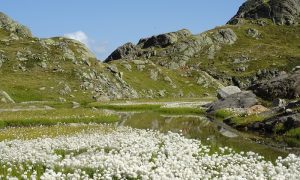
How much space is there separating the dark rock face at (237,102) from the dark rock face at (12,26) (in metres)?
101

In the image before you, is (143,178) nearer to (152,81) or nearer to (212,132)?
(212,132)

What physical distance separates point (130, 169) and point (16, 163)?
7191 mm

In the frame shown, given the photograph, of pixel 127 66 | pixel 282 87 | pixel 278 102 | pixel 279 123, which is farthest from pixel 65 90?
pixel 279 123

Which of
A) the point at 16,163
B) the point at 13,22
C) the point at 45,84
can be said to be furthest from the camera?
the point at 13,22

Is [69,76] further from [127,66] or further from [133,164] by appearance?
[133,164]

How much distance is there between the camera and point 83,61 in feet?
388

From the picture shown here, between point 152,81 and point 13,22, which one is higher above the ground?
point 13,22

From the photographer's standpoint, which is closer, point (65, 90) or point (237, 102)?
point (237, 102)

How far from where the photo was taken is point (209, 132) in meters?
39.0

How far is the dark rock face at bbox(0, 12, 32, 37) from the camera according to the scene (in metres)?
146

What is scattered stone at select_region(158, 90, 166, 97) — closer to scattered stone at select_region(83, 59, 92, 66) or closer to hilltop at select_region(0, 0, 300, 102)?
hilltop at select_region(0, 0, 300, 102)

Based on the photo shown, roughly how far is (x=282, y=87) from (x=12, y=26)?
11281cm

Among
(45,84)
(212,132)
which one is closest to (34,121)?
(212,132)

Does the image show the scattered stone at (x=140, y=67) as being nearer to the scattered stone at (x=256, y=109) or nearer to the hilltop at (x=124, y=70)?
the hilltop at (x=124, y=70)
